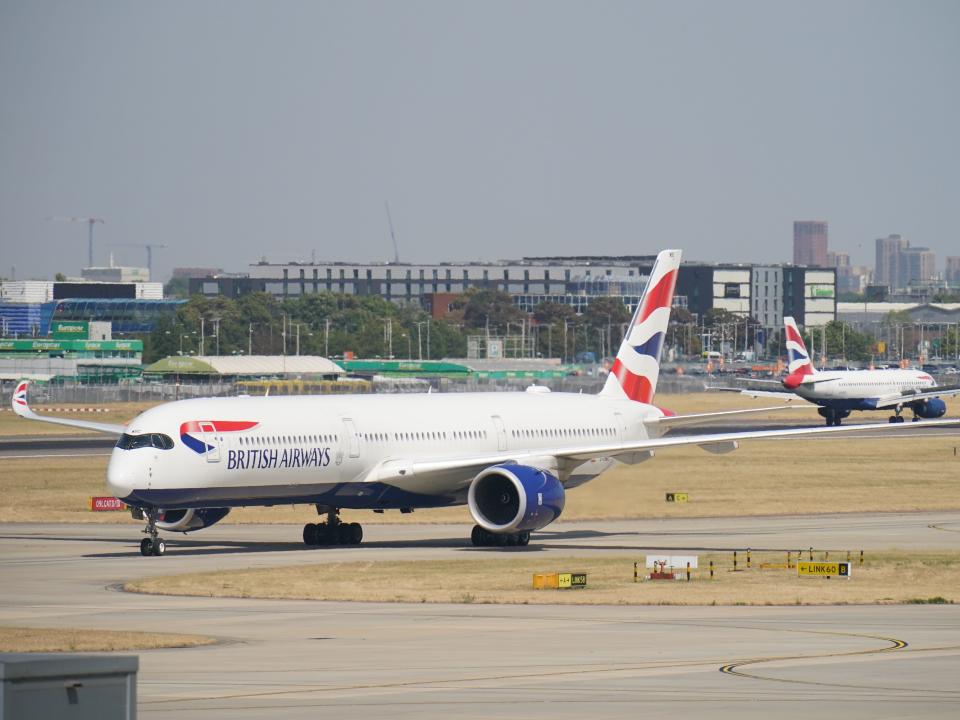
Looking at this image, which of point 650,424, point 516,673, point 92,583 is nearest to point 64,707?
point 516,673

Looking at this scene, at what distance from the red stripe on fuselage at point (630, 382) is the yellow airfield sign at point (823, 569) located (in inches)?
774

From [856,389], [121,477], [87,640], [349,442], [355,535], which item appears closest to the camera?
[87,640]

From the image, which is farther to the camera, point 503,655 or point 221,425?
point 221,425

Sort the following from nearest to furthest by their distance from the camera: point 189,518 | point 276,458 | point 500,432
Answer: point 276,458 < point 189,518 < point 500,432

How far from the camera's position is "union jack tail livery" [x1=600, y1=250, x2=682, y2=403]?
60812 mm

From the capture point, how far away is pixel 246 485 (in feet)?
158

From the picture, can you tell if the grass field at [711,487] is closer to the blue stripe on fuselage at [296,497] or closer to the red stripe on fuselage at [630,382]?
the red stripe on fuselage at [630,382]

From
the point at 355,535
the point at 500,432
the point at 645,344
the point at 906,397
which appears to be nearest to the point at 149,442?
the point at 355,535

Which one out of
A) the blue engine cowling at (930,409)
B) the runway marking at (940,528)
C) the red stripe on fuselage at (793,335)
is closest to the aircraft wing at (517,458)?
the runway marking at (940,528)

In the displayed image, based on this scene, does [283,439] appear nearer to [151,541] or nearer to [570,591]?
[151,541]

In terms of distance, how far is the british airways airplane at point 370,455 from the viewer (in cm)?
4738

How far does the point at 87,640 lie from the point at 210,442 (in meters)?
18.8

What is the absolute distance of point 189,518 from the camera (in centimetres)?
5141

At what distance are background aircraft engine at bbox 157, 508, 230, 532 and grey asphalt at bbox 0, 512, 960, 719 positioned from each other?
520cm
